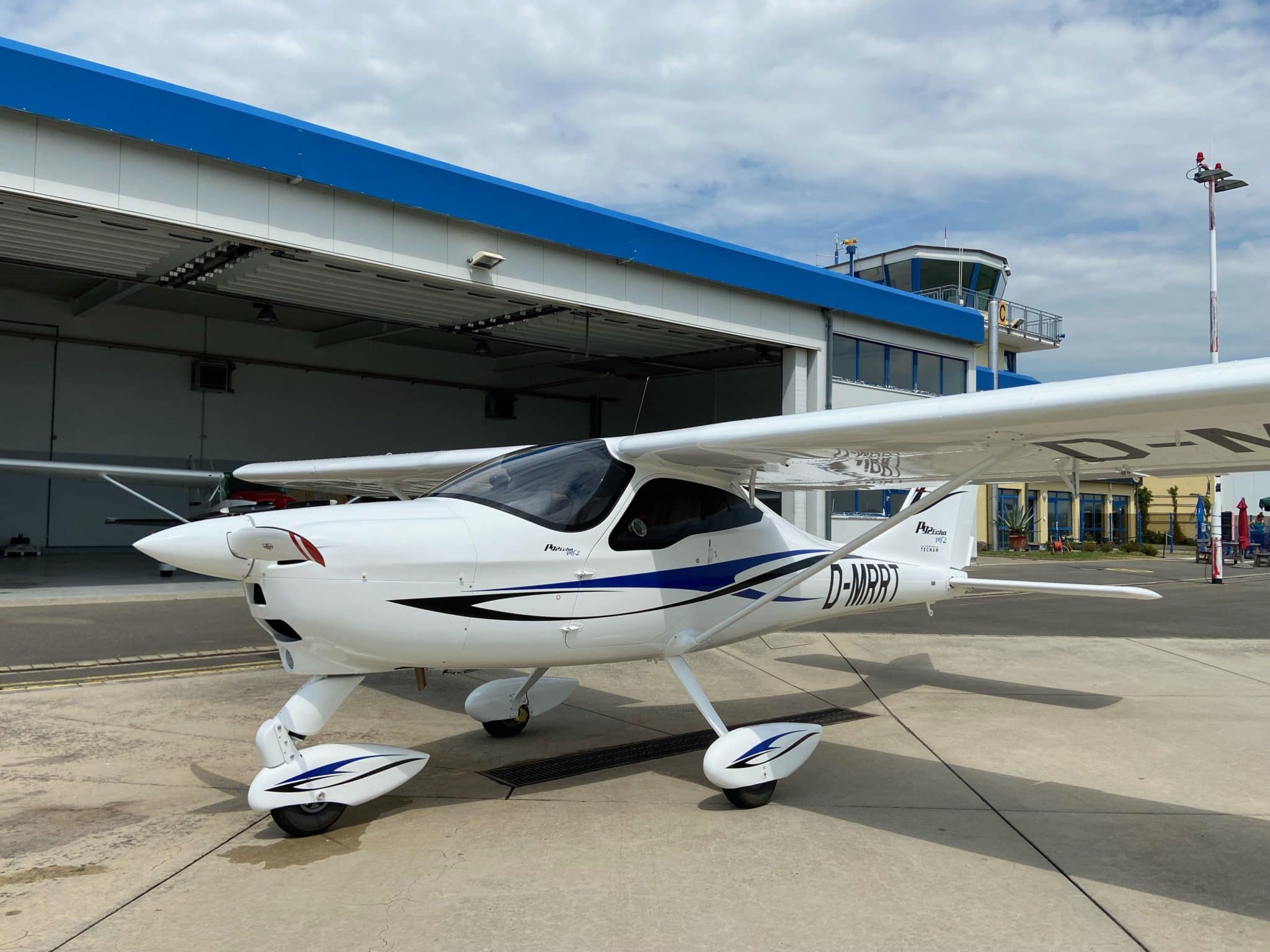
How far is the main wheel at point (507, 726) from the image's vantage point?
627cm

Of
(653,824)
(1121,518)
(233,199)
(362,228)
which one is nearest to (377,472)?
(653,824)

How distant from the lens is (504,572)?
4727 mm

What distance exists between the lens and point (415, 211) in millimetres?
13227

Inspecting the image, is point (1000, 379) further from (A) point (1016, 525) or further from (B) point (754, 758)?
(B) point (754, 758)

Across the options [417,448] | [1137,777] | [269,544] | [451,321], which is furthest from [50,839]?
[417,448]

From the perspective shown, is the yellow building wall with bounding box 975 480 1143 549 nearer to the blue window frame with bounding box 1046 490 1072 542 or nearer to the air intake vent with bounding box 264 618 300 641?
the blue window frame with bounding box 1046 490 1072 542

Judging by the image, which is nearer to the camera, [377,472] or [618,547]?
[618,547]

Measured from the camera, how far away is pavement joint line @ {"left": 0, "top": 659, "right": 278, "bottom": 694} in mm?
7660

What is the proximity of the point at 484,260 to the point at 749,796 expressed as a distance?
10.6 meters

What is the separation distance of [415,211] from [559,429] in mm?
21908

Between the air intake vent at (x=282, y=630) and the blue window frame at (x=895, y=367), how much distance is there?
51.7 ft

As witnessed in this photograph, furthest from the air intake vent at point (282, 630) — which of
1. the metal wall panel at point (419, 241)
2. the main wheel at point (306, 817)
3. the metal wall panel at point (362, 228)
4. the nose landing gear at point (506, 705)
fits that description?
the metal wall panel at point (419, 241)

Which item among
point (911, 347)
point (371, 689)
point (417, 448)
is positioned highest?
point (911, 347)

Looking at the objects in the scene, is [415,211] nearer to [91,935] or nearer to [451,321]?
[451,321]
